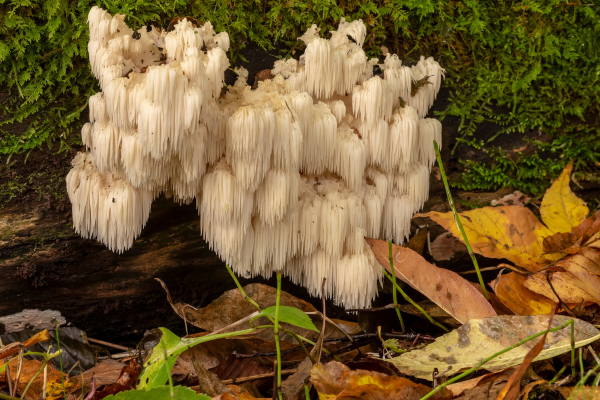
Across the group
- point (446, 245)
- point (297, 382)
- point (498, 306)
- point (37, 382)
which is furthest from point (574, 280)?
point (37, 382)

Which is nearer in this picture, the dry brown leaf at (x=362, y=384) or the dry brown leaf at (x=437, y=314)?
the dry brown leaf at (x=362, y=384)

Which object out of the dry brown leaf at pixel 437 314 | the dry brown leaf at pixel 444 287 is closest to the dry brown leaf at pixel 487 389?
the dry brown leaf at pixel 444 287

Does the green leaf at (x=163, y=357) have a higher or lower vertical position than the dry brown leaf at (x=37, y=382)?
higher

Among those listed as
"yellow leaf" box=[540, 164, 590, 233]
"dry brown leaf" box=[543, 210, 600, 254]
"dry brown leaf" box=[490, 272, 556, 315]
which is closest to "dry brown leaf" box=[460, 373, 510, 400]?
"dry brown leaf" box=[490, 272, 556, 315]

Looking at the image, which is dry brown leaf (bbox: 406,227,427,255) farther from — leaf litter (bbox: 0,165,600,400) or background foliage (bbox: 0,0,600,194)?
background foliage (bbox: 0,0,600,194)

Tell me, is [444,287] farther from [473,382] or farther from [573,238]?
[573,238]

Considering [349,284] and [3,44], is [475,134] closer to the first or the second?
[349,284]

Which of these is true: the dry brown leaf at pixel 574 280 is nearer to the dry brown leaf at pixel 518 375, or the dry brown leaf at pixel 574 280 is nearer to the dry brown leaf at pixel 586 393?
the dry brown leaf at pixel 586 393

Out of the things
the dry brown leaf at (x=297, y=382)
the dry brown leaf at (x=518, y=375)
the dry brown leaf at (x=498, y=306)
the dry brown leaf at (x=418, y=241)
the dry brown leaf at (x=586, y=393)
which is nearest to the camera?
the dry brown leaf at (x=518, y=375)
